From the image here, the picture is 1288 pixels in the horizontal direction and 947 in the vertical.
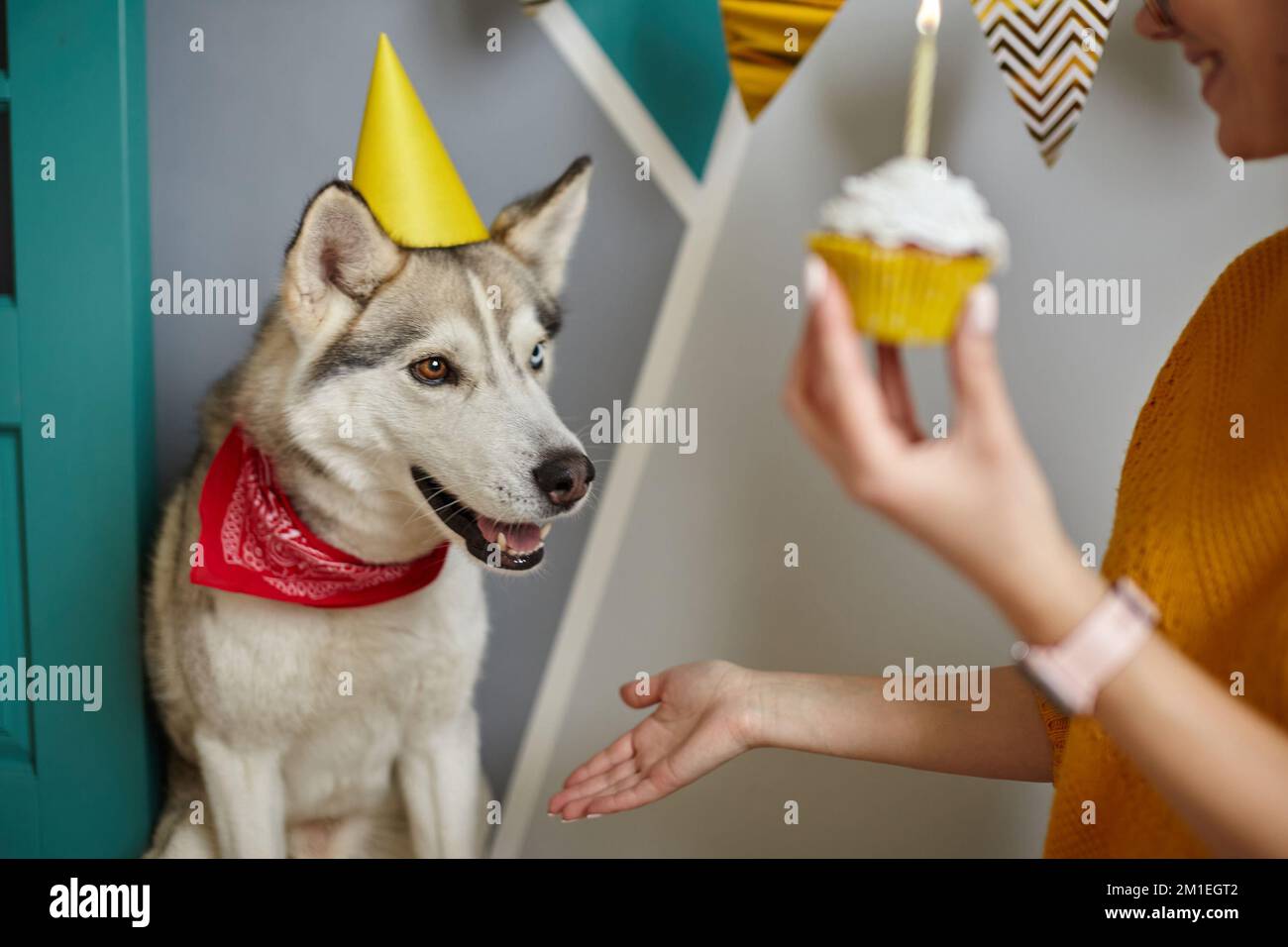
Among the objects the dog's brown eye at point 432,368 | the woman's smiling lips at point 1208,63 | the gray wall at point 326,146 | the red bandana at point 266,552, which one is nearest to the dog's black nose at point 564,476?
the dog's brown eye at point 432,368

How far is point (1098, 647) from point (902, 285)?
0.88 ft

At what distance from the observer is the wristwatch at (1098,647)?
0.66 m

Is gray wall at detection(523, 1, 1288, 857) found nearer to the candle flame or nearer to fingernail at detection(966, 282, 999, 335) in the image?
the candle flame

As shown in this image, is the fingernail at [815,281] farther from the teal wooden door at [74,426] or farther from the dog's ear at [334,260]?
the teal wooden door at [74,426]

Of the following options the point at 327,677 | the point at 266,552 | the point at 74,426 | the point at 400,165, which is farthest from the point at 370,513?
the point at 74,426

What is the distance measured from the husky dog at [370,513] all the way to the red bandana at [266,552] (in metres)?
0.03

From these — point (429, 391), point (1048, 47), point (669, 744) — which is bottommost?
point (669, 744)

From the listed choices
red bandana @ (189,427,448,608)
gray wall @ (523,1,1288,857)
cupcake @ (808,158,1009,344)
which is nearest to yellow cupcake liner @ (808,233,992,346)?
cupcake @ (808,158,1009,344)

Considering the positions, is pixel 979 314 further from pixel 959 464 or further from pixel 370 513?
pixel 370 513

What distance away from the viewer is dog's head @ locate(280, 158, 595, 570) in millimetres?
1214

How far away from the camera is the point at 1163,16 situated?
943 mm
